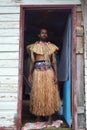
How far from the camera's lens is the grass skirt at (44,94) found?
668 centimetres

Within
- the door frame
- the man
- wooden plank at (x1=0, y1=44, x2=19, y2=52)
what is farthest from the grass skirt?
wooden plank at (x1=0, y1=44, x2=19, y2=52)

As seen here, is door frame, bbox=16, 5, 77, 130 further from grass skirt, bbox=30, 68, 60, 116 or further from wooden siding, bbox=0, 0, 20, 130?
grass skirt, bbox=30, 68, 60, 116

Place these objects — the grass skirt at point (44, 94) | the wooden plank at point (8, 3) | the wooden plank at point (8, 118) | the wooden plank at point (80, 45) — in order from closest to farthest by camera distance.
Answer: the wooden plank at point (8, 118) < the wooden plank at point (80, 45) < the wooden plank at point (8, 3) < the grass skirt at point (44, 94)

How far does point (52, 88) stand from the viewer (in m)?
6.77

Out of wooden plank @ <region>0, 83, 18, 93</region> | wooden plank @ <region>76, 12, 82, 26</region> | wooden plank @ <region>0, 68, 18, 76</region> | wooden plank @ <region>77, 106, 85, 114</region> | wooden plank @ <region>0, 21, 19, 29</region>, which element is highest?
wooden plank @ <region>76, 12, 82, 26</region>

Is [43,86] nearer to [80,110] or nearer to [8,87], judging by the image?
[8,87]

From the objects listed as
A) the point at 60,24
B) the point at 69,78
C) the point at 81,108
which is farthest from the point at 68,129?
the point at 60,24

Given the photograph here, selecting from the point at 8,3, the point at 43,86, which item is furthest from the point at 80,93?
the point at 8,3

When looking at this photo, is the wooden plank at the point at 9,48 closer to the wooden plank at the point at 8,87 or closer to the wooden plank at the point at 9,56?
the wooden plank at the point at 9,56

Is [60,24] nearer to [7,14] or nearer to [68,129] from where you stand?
[7,14]

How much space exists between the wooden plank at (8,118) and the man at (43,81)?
0.55m

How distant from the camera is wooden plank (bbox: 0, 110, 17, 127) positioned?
633cm

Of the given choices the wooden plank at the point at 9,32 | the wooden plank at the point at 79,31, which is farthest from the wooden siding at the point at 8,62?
the wooden plank at the point at 79,31

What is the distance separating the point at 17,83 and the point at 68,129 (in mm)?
1261
